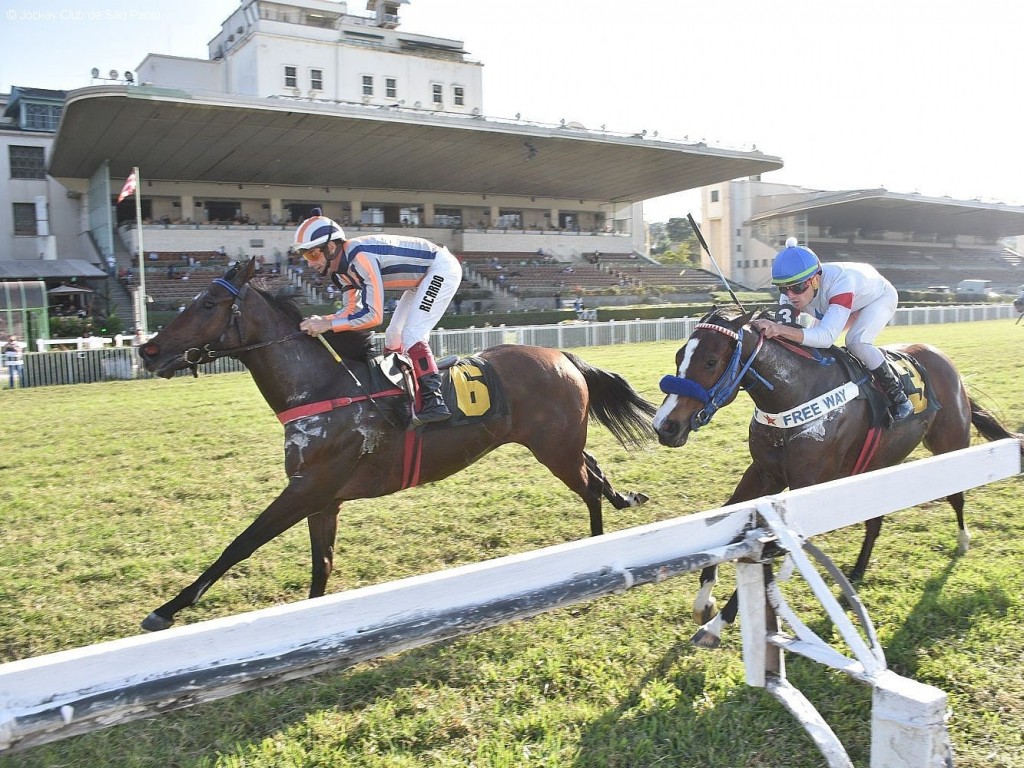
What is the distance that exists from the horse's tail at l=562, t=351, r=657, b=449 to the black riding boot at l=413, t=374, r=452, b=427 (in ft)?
4.74

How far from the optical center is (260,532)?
12.4ft

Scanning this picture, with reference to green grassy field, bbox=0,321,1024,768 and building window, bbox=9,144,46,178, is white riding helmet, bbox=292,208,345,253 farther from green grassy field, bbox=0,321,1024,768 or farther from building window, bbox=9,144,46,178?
building window, bbox=9,144,46,178

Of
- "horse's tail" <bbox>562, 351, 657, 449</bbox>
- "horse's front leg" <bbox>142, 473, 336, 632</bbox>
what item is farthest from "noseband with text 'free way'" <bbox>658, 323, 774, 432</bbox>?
"horse's front leg" <bbox>142, 473, 336, 632</bbox>

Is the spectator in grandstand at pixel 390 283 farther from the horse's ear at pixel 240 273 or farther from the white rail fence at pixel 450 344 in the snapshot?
the white rail fence at pixel 450 344

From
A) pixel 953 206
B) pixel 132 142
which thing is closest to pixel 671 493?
pixel 132 142

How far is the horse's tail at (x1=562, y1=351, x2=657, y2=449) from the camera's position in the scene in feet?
18.0

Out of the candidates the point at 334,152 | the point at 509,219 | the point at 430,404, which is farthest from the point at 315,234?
the point at 509,219

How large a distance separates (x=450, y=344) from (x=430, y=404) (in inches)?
571

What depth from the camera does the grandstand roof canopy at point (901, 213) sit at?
51.2 meters

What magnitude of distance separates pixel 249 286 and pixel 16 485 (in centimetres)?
414

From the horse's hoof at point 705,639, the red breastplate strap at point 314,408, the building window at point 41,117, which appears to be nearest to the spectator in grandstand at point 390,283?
the red breastplate strap at point 314,408

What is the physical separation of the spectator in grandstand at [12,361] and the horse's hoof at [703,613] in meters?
16.0

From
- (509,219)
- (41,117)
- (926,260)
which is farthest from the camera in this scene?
(926,260)

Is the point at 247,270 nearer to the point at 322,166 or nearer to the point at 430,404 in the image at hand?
the point at 430,404
